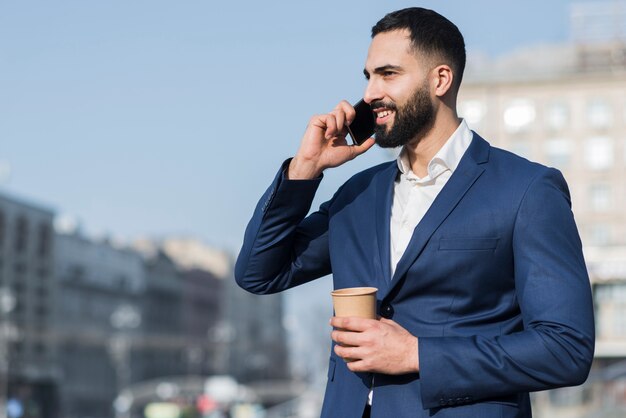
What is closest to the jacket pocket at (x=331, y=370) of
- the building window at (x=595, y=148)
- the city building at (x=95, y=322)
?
the building window at (x=595, y=148)

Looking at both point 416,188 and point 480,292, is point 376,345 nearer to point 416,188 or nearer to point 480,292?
point 480,292

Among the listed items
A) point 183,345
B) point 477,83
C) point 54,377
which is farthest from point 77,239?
point 477,83

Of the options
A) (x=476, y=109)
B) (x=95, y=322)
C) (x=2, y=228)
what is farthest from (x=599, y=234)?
(x=95, y=322)

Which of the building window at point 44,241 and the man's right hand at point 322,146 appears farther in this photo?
the building window at point 44,241

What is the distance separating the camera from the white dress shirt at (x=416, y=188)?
3.18 m

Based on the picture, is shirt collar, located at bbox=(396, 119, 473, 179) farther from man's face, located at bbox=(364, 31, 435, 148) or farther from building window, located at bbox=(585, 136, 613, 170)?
building window, located at bbox=(585, 136, 613, 170)

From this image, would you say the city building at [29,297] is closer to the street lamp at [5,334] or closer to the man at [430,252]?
the street lamp at [5,334]

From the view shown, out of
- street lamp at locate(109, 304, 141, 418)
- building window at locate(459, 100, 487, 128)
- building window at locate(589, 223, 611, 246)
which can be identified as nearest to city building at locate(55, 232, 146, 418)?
street lamp at locate(109, 304, 141, 418)

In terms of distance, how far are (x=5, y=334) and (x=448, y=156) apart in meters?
94.7

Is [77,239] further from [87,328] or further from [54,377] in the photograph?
[54,377]

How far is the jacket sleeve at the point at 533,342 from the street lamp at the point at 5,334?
284 feet

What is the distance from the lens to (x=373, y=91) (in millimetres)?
3273

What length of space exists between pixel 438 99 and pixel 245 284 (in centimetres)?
71

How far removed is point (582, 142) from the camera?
88.2m
